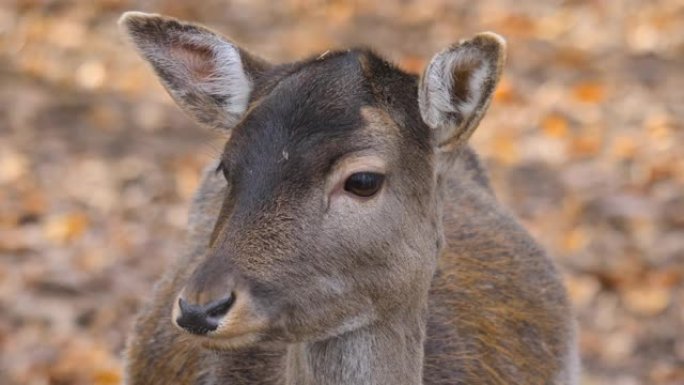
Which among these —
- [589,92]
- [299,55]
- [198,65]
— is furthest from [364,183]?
[299,55]

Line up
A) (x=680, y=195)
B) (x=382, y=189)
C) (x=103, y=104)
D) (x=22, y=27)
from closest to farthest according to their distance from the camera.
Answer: (x=382, y=189) < (x=680, y=195) < (x=103, y=104) < (x=22, y=27)

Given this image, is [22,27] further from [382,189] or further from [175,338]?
[382,189]

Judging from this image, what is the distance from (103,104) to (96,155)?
1.04 metres

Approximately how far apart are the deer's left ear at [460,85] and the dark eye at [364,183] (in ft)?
0.96

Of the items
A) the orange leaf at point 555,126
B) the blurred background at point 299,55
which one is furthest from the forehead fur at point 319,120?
the orange leaf at point 555,126

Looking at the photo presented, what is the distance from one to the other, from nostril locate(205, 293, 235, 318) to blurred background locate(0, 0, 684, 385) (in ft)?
8.41

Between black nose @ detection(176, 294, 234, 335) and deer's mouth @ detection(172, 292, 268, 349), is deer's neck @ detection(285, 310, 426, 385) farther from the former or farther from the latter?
black nose @ detection(176, 294, 234, 335)

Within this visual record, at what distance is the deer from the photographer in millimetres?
4270

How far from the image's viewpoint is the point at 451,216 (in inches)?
237

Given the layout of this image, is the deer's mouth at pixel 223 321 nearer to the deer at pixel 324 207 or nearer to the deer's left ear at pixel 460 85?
the deer at pixel 324 207

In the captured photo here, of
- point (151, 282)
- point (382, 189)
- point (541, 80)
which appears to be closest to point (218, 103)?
point (382, 189)

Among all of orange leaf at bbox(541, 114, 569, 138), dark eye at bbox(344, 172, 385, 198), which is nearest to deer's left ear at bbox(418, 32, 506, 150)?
dark eye at bbox(344, 172, 385, 198)

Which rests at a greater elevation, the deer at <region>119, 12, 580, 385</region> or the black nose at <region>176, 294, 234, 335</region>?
the deer at <region>119, 12, 580, 385</region>

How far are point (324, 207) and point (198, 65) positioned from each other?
92 centimetres
